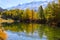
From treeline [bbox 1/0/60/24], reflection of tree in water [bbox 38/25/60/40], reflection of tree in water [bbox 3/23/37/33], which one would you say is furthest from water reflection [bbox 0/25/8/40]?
reflection of tree in water [bbox 38/25/60/40]

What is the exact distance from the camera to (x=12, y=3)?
20.4ft

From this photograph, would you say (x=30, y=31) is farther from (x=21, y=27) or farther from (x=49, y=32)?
(x=49, y=32)

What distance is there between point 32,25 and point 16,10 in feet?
2.01

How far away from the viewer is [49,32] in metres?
6.15

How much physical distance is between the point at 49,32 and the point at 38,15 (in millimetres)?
565

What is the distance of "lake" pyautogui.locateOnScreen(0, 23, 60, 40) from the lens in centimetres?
593

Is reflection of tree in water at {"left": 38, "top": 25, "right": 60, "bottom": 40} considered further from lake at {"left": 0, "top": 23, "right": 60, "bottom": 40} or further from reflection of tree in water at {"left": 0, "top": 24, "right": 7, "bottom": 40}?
reflection of tree in water at {"left": 0, "top": 24, "right": 7, "bottom": 40}

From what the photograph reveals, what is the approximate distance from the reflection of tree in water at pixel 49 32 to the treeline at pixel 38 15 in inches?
7.3

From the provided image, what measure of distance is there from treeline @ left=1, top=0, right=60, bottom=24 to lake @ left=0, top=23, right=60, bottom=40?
0.17 m

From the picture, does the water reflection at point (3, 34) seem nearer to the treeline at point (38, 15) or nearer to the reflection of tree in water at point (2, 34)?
the reflection of tree in water at point (2, 34)

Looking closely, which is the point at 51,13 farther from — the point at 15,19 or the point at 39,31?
the point at 15,19

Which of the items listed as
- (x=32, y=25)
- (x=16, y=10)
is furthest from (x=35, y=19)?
(x=16, y=10)

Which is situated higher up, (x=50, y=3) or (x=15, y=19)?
(x=50, y=3)

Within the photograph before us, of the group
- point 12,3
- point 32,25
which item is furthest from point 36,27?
point 12,3
